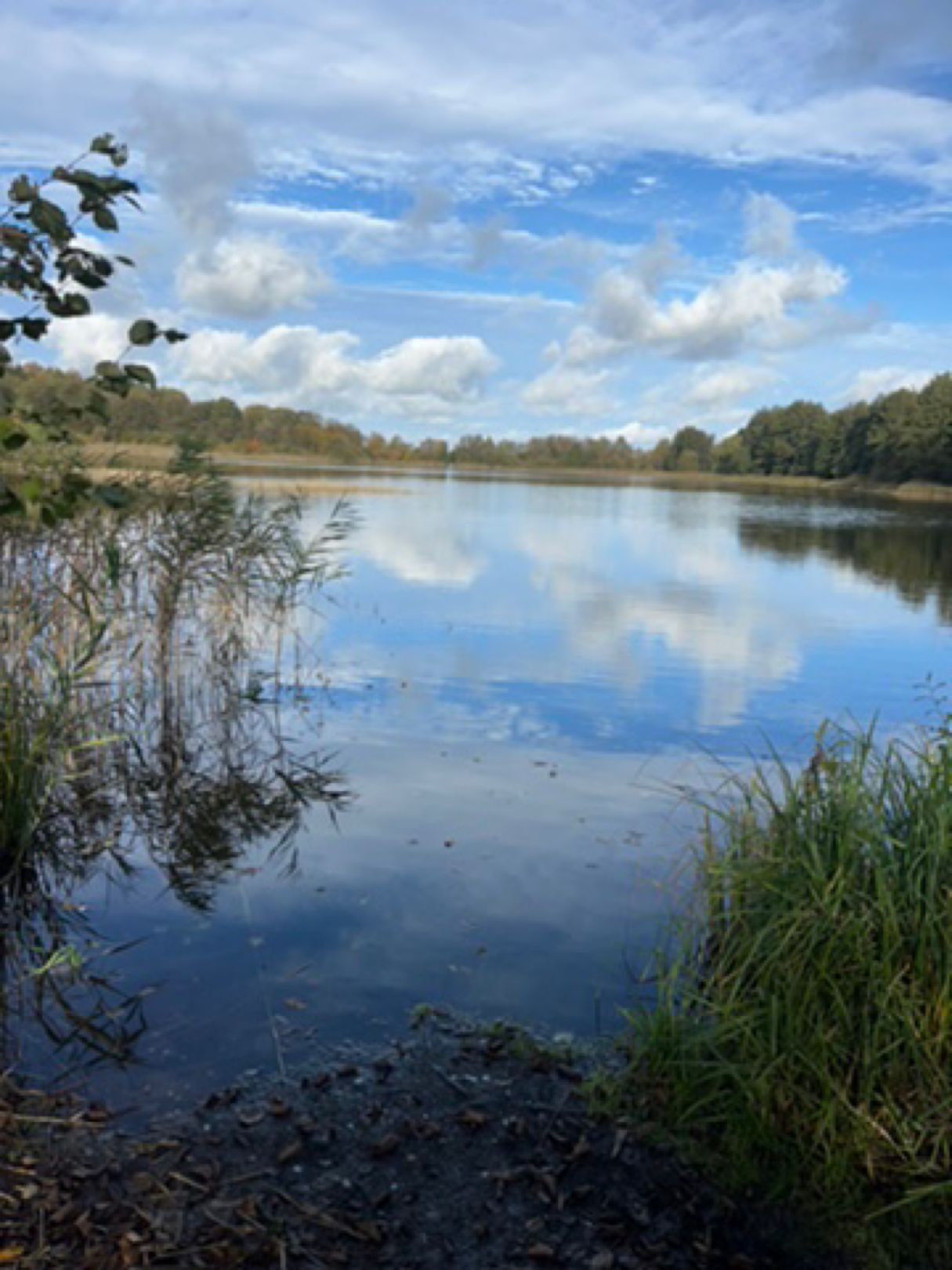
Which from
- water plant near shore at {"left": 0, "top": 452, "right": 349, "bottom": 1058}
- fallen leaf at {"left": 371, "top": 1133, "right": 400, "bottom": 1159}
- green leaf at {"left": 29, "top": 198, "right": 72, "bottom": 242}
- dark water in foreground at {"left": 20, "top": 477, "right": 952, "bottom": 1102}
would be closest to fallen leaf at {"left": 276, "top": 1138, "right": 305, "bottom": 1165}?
fallen leaf at {"left": 371, "top": 1133, "right": 400, "bottom": 1159}

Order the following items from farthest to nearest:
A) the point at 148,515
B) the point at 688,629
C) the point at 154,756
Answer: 1. the point at 688,629
2. the point at 148,515
3. the point at 154,756

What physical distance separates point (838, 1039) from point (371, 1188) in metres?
1.97

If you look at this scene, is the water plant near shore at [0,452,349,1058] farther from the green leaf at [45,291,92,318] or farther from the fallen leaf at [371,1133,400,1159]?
the fallen leaf at [371,1133,400,1159]

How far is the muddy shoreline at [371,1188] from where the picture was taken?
4105 millimetres

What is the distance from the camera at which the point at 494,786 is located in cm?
1021

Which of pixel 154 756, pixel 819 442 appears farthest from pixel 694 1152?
pixel 819 442

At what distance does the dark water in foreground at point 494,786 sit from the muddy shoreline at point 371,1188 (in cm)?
47

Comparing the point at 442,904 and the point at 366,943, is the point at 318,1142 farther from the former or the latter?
the point at 442,904

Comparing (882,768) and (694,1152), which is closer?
(694,1152)

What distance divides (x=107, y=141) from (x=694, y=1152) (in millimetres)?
4398

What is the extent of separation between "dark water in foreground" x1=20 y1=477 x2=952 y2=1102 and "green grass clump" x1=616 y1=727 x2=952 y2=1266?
3.73 ft

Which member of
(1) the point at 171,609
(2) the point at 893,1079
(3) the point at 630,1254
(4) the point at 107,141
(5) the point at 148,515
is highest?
(4) the point at 107,141

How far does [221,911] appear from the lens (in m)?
7.38

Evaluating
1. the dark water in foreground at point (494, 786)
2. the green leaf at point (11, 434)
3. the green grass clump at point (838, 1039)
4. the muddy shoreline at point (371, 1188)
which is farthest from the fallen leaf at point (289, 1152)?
the green leaf at point (11, 434)
